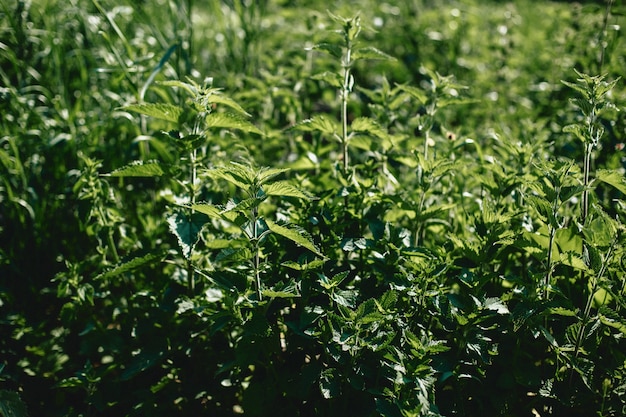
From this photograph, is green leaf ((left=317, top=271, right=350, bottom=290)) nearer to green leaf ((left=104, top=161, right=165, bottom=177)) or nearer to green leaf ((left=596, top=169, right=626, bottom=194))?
green leaf ((left=104, top=161, right=165, bottom=177))

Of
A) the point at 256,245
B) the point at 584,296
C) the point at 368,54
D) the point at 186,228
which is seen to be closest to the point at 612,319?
the point at 584,296

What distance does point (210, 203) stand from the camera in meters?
1.83

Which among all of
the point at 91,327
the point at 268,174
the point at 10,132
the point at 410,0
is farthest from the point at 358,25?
the point at 410,0

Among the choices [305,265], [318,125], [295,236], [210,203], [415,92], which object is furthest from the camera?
[415,92]

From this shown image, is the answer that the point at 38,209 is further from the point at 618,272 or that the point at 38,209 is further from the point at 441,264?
the point at 618,272

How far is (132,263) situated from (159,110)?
0.50 metres

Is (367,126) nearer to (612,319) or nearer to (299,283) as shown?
(299,283)

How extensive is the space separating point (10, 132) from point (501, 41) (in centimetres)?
310

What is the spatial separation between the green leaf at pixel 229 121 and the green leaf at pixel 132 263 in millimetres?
464

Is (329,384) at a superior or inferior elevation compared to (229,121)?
inferior

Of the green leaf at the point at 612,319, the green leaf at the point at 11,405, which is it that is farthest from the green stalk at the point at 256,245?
the green leaf at the point at 612,319

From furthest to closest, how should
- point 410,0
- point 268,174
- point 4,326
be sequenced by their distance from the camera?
point 410,0 < point 4,326 < point 268,174

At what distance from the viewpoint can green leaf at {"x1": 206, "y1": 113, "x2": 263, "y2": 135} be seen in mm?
1851

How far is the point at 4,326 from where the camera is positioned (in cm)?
239
